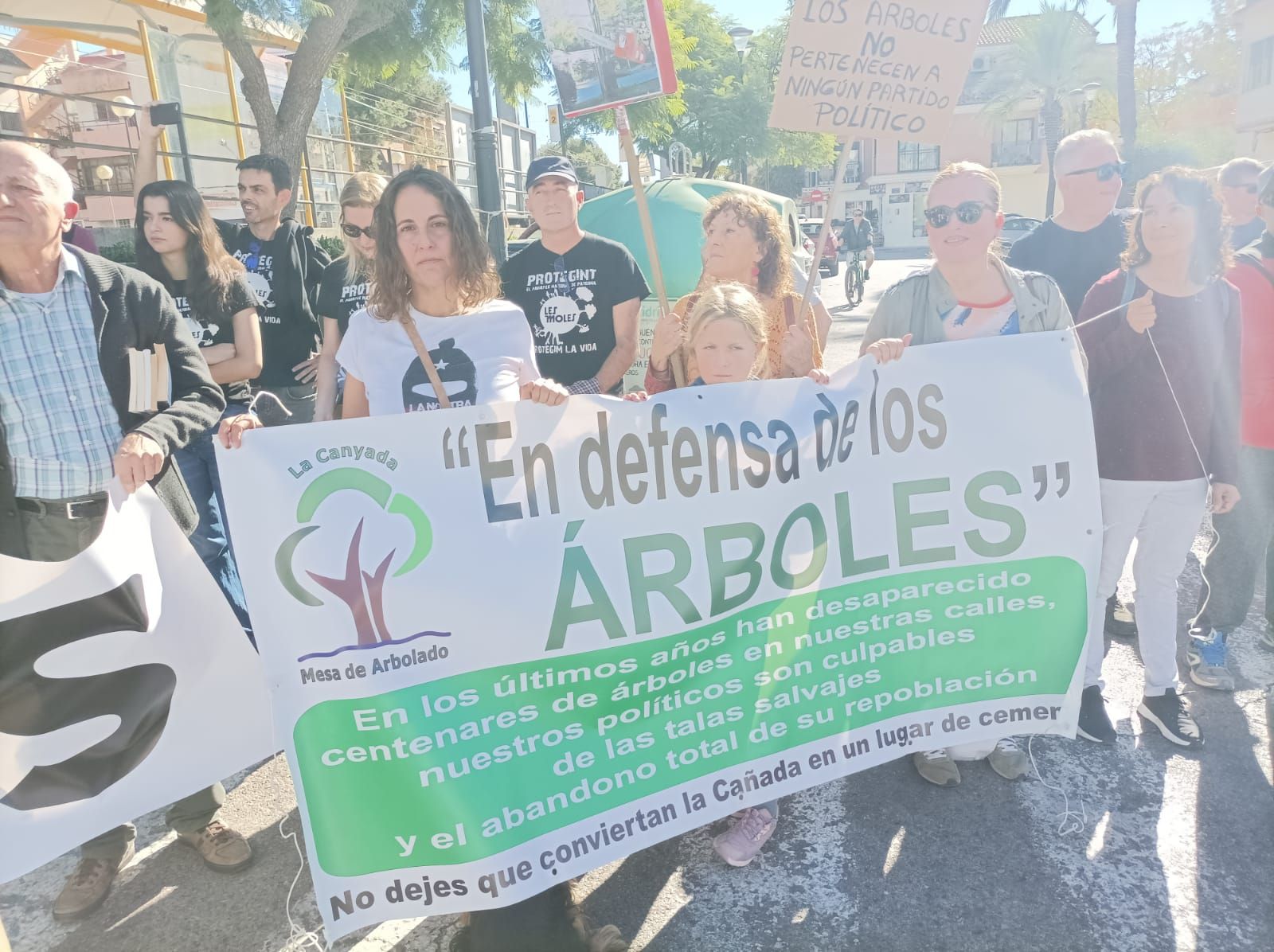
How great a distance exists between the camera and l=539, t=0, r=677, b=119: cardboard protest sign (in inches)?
131

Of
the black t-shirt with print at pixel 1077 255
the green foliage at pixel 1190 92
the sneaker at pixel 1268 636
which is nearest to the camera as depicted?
the sneaker at pixel 1268 636

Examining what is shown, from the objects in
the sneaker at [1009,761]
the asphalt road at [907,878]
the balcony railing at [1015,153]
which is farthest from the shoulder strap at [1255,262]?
the balcony railing at [1015,153]

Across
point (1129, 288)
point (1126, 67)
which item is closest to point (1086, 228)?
point (1129, 288)

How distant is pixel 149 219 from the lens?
3430 mm

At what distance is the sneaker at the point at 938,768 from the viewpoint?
9.76 ft

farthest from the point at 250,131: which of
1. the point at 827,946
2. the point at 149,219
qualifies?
the point at 827,946

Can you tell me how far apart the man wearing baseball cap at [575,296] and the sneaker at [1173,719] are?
2.42 metres

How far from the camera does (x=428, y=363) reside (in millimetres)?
2449

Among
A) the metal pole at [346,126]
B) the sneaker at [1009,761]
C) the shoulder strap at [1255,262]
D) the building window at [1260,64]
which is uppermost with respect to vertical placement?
the building window at [1260,64]

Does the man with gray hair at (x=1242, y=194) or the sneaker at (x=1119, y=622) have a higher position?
the man with gray hair at (x=1242, y=194)

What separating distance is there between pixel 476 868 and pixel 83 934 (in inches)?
50.4

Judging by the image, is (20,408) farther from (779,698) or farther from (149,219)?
(779,698)

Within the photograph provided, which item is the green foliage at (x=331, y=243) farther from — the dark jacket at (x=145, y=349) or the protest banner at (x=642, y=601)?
the protest banner at (x=642, y=601)

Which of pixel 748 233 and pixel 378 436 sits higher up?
pixel 748 233
